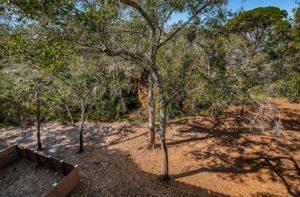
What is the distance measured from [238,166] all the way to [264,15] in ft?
46.7

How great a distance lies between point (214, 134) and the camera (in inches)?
287

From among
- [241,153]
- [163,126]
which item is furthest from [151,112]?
[241,153]

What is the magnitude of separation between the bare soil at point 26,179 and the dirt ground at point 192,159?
0.94 m

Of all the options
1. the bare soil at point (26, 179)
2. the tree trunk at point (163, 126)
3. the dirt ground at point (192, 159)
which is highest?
the tree trunk at point (163, 126)

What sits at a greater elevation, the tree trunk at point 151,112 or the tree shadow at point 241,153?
the tree trunk at point 151,112

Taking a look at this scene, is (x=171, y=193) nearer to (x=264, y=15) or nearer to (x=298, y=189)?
(x=298, y=189)

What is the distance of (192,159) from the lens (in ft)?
19.2

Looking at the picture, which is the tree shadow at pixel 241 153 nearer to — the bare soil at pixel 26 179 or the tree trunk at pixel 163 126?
the tree trunk at pixel 163 126

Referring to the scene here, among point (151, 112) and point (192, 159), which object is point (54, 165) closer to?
point (151, 112)

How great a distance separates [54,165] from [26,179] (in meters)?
1.04

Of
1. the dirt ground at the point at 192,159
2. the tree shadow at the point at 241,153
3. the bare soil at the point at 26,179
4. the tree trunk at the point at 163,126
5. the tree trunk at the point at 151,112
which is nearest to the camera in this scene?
the tree trunk at the point at 163,126

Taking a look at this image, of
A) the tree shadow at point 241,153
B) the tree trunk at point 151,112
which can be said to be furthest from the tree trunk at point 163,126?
the tree trunk at point 151,112

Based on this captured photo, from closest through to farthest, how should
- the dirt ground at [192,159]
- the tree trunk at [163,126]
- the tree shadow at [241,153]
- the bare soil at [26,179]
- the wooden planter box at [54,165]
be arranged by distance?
the wooden planter box at [54,165] → the tree trunk at [163,126] → the dirt ground at [192,159] → the bare soil at [26,179] → the tree shadow at [241,153]

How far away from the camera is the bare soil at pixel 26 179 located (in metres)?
4.60
